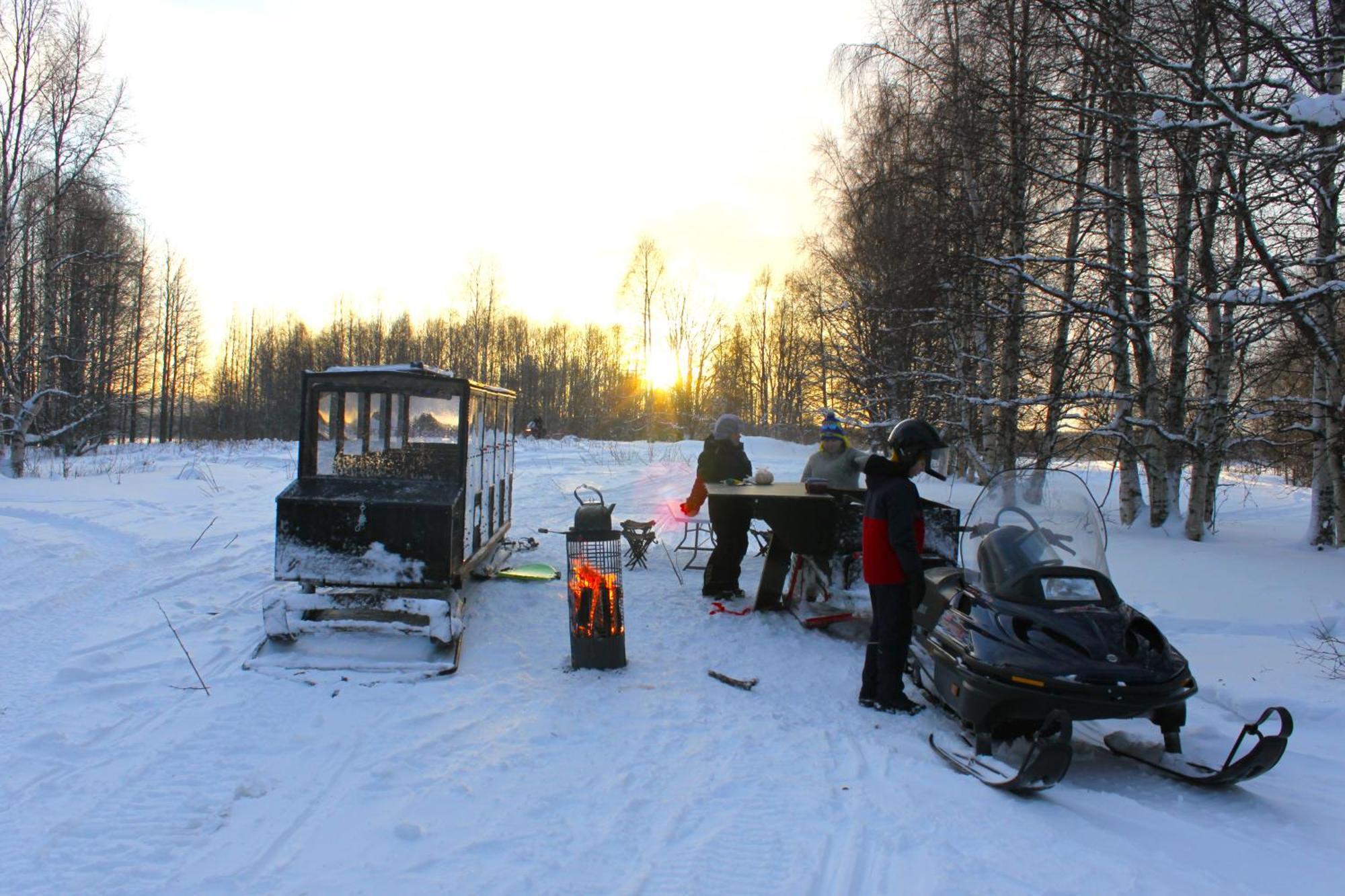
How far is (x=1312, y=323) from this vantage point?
20.7ft

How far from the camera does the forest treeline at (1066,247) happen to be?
5.82 m

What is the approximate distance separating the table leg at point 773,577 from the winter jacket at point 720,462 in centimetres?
145

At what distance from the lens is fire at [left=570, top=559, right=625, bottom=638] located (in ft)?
17.1

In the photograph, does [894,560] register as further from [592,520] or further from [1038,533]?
[592,520]

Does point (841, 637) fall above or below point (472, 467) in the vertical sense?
below

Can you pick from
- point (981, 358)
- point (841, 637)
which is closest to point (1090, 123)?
point (981, 358)

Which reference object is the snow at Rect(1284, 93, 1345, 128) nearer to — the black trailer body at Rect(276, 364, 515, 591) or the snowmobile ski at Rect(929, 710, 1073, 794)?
the snowmobile ski at Rect(929, 710, 1073, 794)

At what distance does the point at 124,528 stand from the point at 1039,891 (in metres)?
10.6

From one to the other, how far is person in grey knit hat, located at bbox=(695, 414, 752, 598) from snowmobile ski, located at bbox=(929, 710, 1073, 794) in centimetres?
349

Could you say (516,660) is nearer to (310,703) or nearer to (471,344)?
(310,703)

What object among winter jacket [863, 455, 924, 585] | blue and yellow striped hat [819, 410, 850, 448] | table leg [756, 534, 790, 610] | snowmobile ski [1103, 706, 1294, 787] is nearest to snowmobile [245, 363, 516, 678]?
table leg [756, 534, 790, 610]

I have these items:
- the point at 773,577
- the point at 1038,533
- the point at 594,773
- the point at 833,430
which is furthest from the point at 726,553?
the point at 594,773

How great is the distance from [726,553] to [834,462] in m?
1.54

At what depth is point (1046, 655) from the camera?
138 inches
